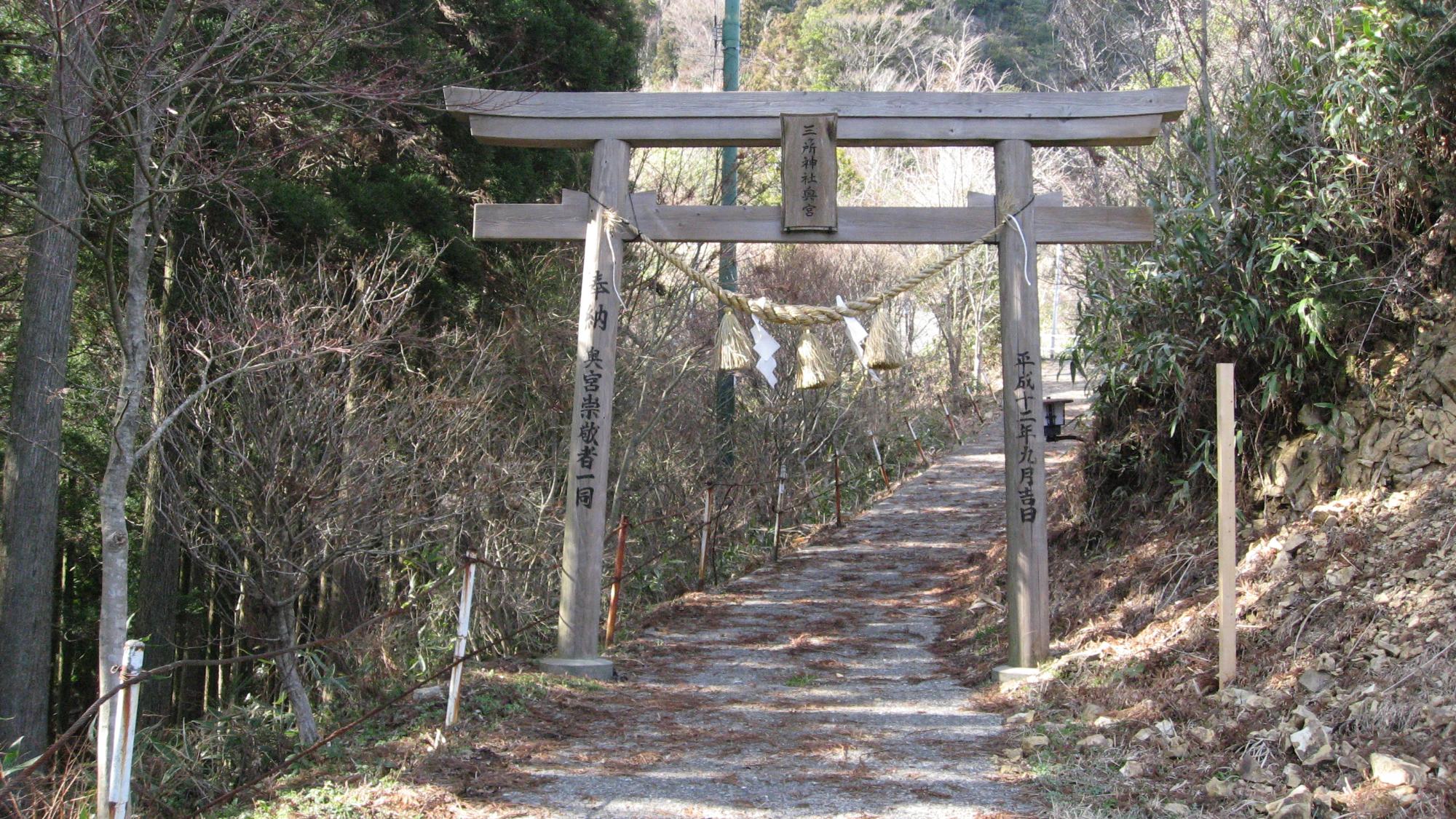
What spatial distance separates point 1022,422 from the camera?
7.03 metres

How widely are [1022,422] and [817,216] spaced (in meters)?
1.85

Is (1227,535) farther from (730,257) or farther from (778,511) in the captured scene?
(730,257)

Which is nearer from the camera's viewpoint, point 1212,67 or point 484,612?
point 484,612

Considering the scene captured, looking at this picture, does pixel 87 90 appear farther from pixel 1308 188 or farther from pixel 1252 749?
pixel 1308 188

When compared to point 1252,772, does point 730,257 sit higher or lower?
higher

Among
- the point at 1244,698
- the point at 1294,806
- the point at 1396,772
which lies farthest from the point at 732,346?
the point at 1396,772

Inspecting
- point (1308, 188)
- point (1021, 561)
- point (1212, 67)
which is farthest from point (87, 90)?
point (1212, 67)

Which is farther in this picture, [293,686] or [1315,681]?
[293,686]

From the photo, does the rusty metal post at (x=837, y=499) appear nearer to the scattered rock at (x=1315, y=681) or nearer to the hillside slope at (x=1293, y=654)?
the hillside slope at (x=1293, y=654)

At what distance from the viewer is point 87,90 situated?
5176 mm

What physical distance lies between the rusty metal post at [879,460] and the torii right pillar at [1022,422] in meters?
10.6

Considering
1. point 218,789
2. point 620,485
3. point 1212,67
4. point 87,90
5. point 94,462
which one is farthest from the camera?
point 94,462

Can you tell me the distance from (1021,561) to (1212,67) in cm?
577

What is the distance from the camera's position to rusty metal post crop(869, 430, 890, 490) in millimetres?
17797
